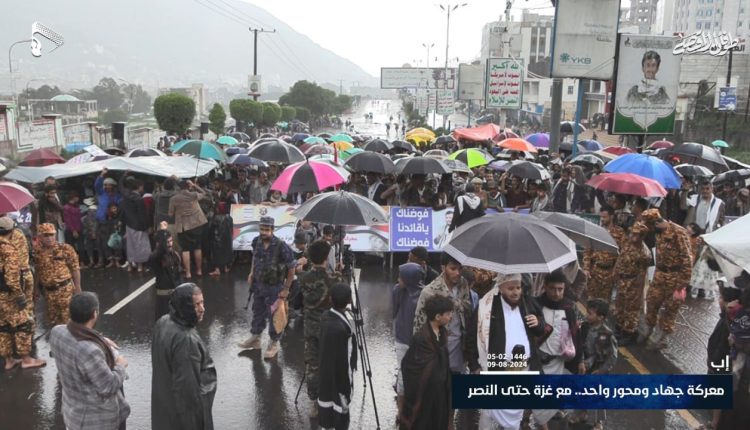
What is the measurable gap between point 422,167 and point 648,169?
11.8 feet

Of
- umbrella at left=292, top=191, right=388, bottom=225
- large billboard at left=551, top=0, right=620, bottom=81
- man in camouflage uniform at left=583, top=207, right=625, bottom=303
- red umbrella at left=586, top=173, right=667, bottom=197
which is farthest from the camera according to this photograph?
large billboard at left=551, top=0, right=620, bottom=81

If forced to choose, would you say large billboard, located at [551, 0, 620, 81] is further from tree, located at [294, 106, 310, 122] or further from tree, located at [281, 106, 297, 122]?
tree, located at [294, 106, 310, 122]

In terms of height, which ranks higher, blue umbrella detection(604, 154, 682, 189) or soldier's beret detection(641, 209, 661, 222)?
blue umbrella detection(604, 154, 682, 189)

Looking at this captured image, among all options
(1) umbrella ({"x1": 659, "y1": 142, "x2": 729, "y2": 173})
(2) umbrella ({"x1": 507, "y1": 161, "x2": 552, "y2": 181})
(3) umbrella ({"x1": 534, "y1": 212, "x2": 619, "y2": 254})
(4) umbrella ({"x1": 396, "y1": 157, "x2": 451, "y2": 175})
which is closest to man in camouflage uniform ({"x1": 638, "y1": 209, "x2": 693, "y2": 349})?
(3) umbrella ({"x1": 534, "y1": 212, "x2": 619, "y2": 254})

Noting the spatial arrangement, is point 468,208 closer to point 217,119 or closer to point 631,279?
point 631,279

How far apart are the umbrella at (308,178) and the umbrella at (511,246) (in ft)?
11.4

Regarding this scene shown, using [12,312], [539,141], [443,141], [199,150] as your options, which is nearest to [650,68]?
[539,141]

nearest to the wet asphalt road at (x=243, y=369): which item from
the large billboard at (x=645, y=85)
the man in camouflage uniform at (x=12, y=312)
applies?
the man in camouflage uniform at (x=12, y=312)

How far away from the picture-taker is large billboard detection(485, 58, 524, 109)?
77.6 ft

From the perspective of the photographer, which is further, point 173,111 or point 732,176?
point 173,111

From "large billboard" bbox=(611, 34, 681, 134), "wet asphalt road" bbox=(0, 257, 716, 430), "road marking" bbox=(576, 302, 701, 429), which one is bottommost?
"wet asphalt road" bbox=(0, 257, 716, 430)

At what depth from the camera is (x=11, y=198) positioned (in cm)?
693

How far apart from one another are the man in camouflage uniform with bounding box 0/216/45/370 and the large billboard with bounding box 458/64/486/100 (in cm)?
3040

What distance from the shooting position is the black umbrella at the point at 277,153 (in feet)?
38.6
